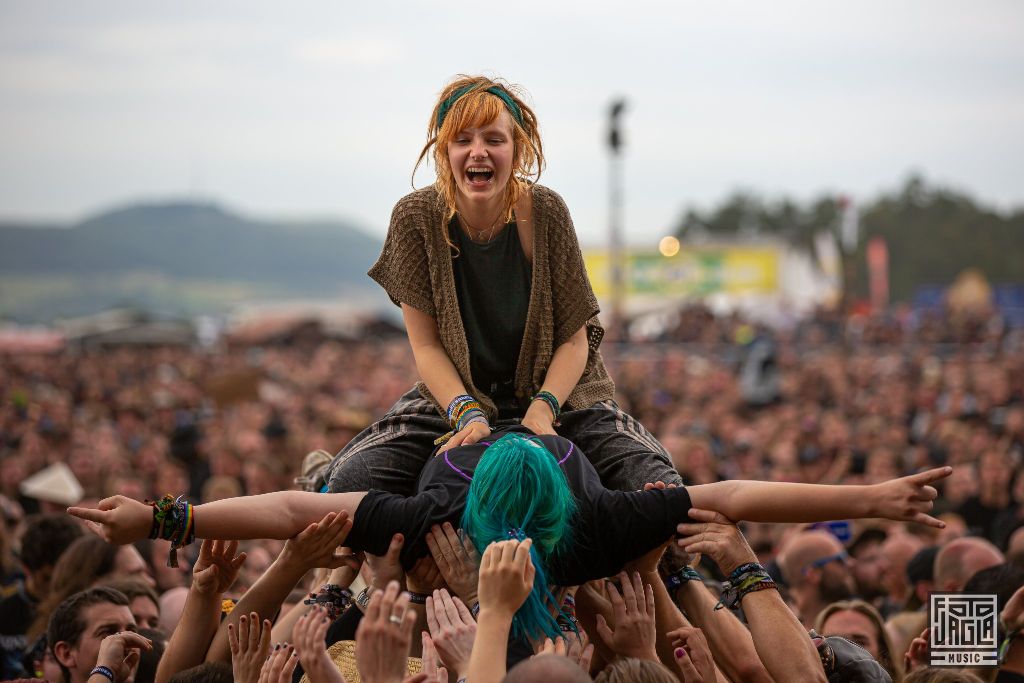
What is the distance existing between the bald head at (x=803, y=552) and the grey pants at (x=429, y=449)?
1.97m

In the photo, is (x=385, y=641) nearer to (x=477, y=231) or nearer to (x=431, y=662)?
(x=431, y=662)

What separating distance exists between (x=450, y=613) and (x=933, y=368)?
16980 millimetres

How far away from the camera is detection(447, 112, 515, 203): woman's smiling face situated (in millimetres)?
3727

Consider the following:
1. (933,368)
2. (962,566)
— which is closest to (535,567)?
(962,566)

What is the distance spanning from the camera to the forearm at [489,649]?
288cm

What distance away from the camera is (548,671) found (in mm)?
2629

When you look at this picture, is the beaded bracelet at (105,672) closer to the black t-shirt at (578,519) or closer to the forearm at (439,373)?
the black t-shirt at (578,519)

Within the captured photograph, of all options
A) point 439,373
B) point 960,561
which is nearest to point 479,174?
point 439,373

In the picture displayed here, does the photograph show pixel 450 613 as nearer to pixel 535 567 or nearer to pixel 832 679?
pixel 535 567

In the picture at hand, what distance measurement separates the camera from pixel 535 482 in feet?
10.8

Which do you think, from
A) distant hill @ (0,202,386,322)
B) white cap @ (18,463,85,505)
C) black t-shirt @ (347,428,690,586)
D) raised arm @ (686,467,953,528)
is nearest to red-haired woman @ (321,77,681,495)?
black t-shirt @ (347,428,690,586)

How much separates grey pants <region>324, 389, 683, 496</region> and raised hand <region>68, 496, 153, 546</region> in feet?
2.17

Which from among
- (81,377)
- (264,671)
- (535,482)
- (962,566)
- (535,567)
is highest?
(535,482)

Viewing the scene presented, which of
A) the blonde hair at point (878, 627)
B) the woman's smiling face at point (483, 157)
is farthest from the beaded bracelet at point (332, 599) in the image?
the blonde hair at point (878, 627)
